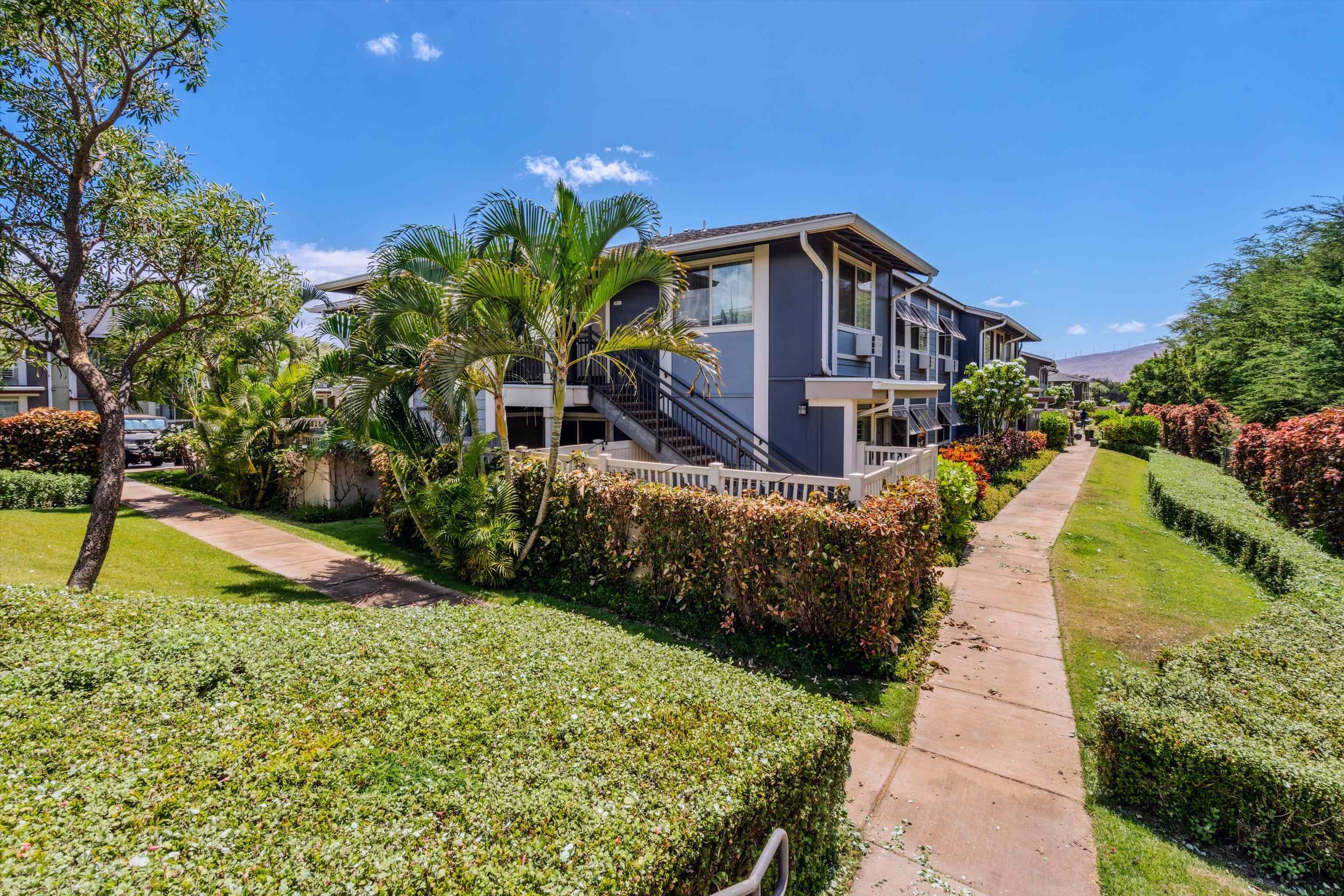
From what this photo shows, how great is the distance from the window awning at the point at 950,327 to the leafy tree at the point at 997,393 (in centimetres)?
151

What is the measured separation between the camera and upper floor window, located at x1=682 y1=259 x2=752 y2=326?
12227 millimetres

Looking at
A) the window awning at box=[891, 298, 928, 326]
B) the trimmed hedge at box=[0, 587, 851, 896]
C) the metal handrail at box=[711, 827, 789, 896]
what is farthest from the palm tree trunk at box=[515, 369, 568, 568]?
the window awning at box=[891, 298, 928, 326]

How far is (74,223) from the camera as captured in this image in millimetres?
6430

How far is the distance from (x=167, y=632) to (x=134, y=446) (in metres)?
23.3

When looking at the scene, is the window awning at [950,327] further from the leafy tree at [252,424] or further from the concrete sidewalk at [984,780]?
the leafy tree at [252,424]

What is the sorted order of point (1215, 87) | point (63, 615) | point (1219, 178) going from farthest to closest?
point (1219, 178)
point (1215, 87)
point (63, 615)

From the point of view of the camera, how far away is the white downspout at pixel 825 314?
1117 cm

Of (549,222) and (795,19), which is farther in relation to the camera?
(795,19)

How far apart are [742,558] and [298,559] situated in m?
7.64

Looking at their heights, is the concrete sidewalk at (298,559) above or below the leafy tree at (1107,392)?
below

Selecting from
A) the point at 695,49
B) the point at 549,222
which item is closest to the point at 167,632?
the point at 549,222

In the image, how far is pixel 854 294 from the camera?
43.7 feet

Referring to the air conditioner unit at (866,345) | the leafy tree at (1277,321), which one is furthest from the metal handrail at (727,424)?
the leafy tree at (1277,321)

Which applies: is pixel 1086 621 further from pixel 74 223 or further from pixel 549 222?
pixel 74 223
